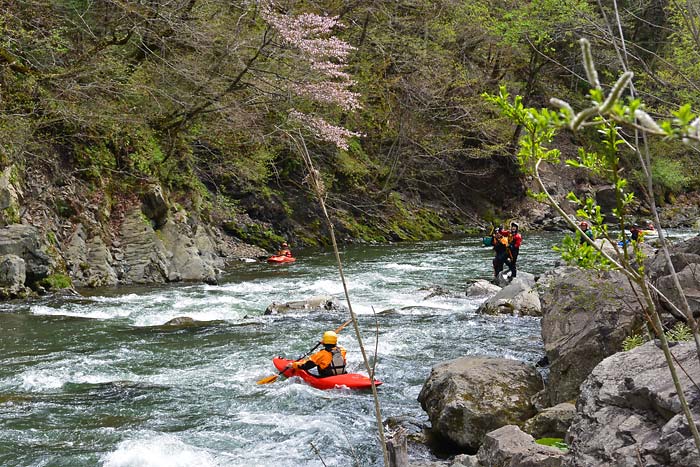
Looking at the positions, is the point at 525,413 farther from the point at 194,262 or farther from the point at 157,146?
the point at 157,146

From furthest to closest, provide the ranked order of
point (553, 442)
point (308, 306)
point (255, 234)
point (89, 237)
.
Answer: point (255, 234) < point (89, 237) < point (308, 306) < point (553, 442)

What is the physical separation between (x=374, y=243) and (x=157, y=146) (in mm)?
8230

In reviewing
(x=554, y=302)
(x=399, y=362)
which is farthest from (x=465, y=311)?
(x=554, y=302)

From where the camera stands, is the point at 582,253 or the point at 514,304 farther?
the point at 514,304

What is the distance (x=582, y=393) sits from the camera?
3863mm

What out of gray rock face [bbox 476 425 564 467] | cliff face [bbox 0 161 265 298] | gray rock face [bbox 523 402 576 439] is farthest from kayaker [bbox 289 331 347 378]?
cliff face [bbox 0 161 265 298]

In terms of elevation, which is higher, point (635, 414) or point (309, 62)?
point (309, 62)

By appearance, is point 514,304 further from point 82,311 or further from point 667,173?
point 667,173

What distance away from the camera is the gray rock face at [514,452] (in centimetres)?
384

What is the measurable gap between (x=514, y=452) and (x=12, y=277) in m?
9.02

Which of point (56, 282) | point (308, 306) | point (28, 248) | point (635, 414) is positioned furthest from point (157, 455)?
point (56, 282)

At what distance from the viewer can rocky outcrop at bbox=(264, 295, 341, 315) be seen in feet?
34.3

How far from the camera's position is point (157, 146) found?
15109mm

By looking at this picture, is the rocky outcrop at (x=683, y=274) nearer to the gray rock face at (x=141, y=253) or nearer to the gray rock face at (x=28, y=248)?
the gray rock face at (x=28, y=248)
